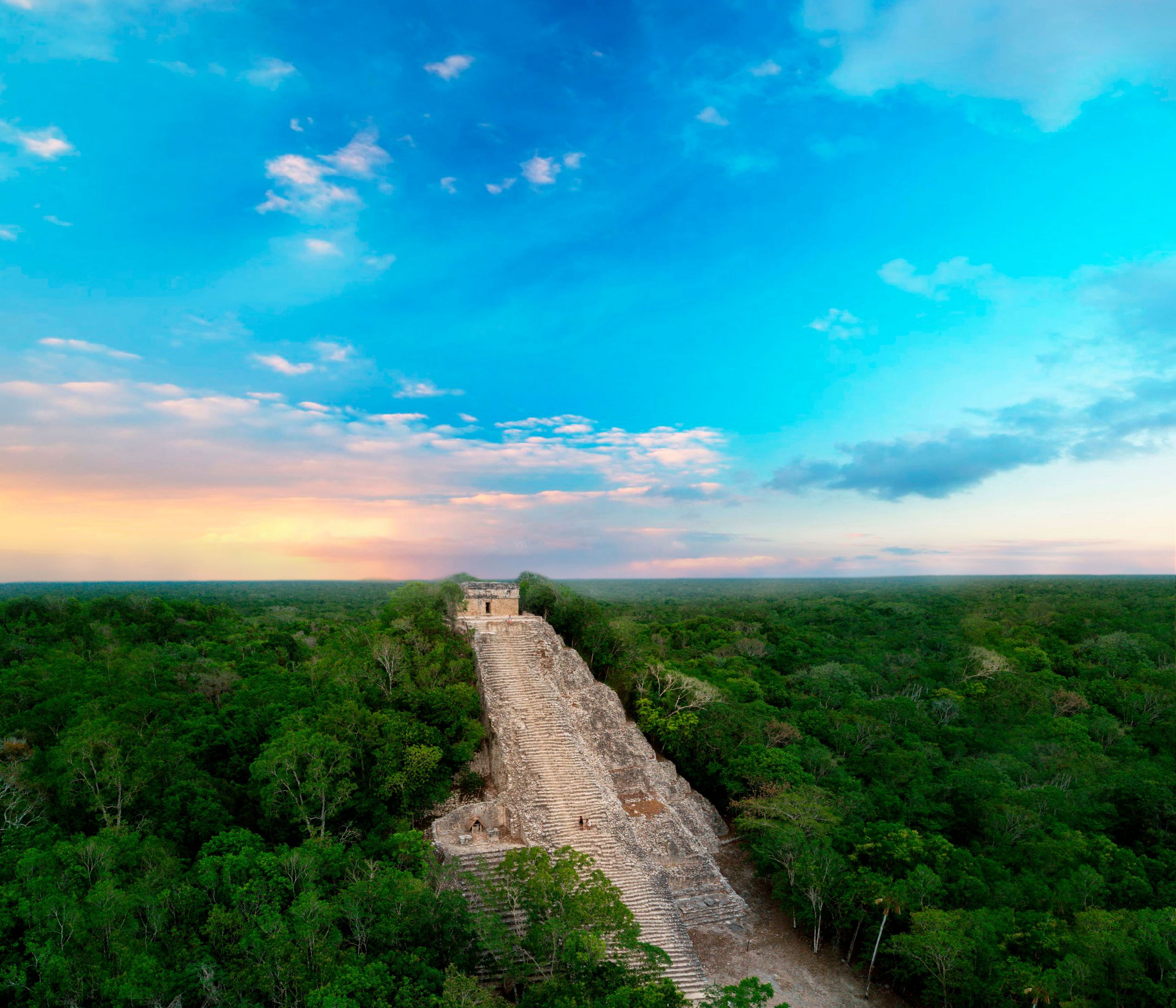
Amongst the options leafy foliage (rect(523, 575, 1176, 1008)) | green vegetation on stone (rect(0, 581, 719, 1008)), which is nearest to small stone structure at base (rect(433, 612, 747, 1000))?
green vegetation on stone (rect(0, 581, 719, 1008))

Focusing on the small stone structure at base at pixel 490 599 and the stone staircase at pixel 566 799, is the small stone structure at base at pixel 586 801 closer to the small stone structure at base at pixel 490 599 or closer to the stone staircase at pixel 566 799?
the stone staircase at pixel 566 799

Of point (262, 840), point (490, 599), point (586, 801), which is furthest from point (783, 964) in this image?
point (490, 599)

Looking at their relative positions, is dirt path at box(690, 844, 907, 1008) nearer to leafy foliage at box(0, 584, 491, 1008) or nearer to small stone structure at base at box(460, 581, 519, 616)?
leafy foliage at box(0, 584, 491, 1008)

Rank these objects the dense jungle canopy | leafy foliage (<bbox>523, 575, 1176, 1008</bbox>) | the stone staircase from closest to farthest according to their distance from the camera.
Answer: the dense jungle canopy, leafy foliage (<bbox>523, 575, 1176, 1008</bbox>), the stone staircase

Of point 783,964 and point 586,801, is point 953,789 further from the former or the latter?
point 586,801

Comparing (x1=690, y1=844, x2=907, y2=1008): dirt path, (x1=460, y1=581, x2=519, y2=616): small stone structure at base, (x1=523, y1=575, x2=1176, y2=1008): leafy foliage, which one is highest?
(x1=460, y1=581, x2=519, y2=616): small stone structure at base

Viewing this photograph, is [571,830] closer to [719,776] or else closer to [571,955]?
[571,955]
